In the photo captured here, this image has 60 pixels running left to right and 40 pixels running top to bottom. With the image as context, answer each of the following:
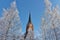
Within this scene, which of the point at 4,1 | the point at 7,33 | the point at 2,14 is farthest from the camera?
the point at 4,1

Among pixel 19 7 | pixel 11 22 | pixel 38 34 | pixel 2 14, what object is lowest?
pixel 38 34

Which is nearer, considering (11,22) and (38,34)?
(11,22)

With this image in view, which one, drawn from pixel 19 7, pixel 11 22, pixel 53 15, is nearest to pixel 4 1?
pixel 19 7

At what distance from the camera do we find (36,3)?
5.79m

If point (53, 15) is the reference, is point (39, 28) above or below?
below

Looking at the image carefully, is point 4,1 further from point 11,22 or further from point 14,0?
point 11,22

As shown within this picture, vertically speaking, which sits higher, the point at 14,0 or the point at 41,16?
the point at 14,0

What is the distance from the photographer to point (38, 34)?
5.50m

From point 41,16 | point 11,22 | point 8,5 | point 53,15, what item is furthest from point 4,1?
point 53,15

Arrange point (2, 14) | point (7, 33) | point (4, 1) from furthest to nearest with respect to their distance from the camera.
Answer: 1. point (4, 1)
2. point (2, 14)
3. point (7, 33)

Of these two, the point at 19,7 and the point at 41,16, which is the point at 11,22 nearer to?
the point at 19,7

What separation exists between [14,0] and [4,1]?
0.39 metres

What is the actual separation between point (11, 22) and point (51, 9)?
5.31 ft

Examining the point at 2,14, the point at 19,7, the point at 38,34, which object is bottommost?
the point at 38,34
